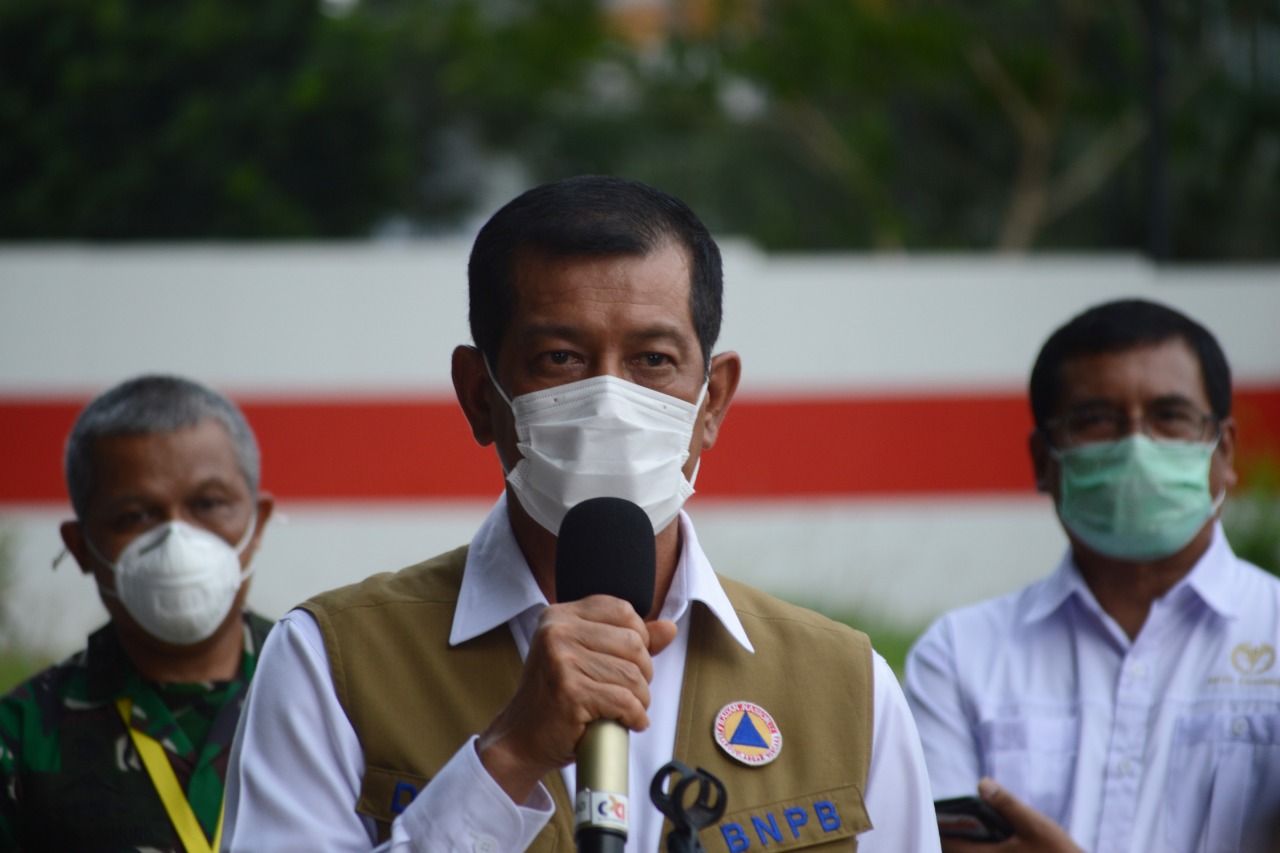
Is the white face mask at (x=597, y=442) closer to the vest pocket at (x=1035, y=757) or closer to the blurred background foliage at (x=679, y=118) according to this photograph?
the vest pocket at (x=1035, y=757)

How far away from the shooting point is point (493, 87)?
→ 49.8ft

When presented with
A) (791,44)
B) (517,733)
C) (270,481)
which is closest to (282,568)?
(270,481)

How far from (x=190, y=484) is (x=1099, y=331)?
2072mm

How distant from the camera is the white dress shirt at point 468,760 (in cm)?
185

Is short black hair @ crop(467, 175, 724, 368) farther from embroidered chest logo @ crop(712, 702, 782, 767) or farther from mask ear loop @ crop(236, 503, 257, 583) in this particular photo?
mask ear loop @ crop(236, 503, 257, 583)

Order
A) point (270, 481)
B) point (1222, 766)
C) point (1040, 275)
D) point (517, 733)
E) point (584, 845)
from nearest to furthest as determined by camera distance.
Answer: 1. point (584, 845)
2. point (517, 733)
3. point (1222, 766)
4. point (270, 481)
5. point (1040, 275)

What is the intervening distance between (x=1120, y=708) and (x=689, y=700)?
1.42 meters

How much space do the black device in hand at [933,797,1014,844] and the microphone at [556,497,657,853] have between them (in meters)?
1.28

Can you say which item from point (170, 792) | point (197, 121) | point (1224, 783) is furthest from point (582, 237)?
point (197, 121)

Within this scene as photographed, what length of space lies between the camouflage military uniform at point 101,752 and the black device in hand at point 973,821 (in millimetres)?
1478

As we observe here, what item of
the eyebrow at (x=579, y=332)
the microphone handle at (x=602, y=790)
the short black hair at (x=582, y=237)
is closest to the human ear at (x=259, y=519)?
the short black hair at (x=582, y=237)

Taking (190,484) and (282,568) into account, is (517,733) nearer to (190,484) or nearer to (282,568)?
(190,484)

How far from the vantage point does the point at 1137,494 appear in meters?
3.28

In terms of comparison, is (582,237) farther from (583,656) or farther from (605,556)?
(583,656)
